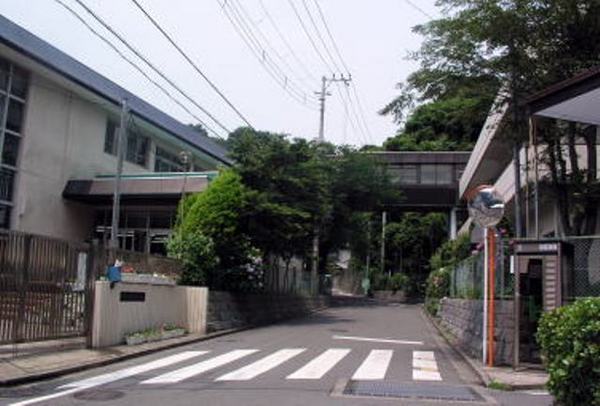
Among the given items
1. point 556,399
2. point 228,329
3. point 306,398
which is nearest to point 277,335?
point 228,329

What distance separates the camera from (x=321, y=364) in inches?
627

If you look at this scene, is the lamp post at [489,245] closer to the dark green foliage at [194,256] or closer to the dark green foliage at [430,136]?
the dark green foliage at [194,256]

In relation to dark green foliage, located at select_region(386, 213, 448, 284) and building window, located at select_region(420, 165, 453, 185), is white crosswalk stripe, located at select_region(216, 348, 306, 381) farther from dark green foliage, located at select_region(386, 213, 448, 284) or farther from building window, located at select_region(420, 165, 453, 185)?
dark green foliage, located at select_region(386, 213, 448, 284)

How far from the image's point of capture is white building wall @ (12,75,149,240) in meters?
34.3

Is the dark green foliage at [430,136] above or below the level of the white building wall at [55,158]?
above


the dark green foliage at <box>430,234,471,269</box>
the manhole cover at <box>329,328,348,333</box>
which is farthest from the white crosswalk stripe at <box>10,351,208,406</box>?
the dark green foliage at <box>430,234,471,269</box>

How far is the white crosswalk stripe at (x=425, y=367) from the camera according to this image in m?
14.2

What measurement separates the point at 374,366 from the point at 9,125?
77.6ft

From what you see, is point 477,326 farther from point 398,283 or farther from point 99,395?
point 398,283

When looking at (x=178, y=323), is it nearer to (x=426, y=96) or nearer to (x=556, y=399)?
(x=426, y=96)

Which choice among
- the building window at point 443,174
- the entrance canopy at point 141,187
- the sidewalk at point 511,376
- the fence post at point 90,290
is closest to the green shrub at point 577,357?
the sidewalk at point 511,376

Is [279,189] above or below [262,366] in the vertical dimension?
above

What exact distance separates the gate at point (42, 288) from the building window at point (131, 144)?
24515 millimetres

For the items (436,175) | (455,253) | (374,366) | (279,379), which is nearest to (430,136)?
(436,175)
